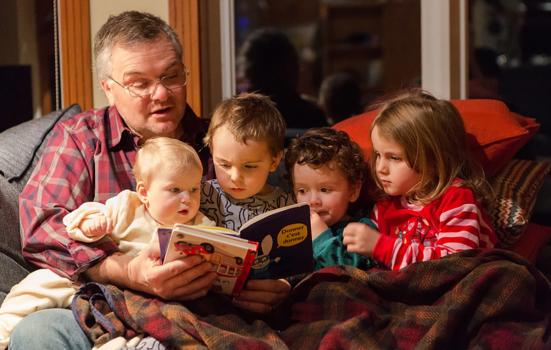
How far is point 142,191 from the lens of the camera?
7.63 ft

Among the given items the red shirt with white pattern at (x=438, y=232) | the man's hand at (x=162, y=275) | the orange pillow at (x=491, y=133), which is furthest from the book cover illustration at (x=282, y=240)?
the orange pillow at (x=491, y=133)

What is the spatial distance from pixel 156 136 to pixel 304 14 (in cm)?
326

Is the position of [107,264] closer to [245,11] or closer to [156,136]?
[156,136]

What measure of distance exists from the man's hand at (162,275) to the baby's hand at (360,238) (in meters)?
0.42

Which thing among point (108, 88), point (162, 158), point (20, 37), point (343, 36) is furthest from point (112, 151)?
point (343, 36)

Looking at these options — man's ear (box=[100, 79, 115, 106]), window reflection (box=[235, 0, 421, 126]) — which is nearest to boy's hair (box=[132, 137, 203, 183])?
man's ear (box=[100, 79, 115, 106])

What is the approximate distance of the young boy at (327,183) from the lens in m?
2.45

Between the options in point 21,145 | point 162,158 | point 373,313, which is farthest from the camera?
point 21,145

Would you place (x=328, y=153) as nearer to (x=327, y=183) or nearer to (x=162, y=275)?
(x=327, y=183)

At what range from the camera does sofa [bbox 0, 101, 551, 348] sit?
2.12 meters

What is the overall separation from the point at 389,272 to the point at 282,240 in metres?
0.30

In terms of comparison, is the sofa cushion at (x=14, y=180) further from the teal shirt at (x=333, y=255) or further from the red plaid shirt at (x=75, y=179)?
the teal shirt at (x=333, y=255)

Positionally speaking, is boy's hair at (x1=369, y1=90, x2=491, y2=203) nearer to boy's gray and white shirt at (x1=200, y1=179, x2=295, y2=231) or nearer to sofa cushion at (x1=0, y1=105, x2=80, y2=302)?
boy's gray and white shirt at (x1=200, y1=179, x2=295, y2=231)

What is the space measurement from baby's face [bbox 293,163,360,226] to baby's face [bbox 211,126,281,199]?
9cm
